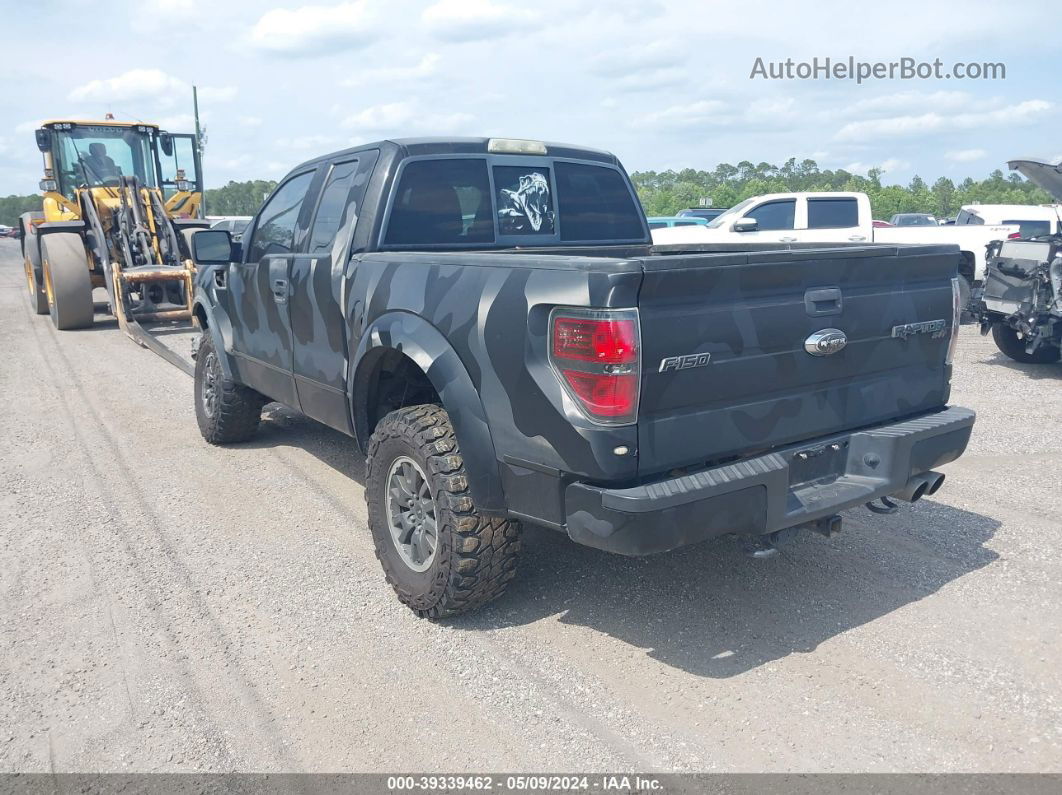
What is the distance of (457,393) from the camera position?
342cm

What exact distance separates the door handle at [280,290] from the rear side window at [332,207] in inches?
11.2

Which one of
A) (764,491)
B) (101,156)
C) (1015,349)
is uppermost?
(101,156)

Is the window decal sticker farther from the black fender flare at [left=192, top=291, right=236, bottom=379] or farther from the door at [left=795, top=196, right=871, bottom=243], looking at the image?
the door at [left=795, top=196, right=871, bottom=243]

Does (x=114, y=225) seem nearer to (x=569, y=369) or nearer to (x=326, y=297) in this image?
(x=326, y=297)

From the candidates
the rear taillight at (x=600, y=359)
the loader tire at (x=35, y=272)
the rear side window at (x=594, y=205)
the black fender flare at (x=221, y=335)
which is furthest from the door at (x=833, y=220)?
the loader tire at (x=35, y=272)

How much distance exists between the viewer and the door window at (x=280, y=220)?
5129 millimetres

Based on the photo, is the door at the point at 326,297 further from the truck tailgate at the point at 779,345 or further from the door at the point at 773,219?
the door at the point at 773,219

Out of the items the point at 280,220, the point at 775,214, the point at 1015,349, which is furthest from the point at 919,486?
the point at 775,214

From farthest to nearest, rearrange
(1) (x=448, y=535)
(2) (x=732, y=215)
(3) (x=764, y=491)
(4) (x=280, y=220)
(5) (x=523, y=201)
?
(2) (x=732, y=215) < (4) (x=280, y=220) < (5) (x=523, y=201) < (1) (x=448, y=535) < (3) (x=764, y=491)

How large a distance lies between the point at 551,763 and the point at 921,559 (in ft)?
8.06

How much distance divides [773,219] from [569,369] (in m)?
11.3

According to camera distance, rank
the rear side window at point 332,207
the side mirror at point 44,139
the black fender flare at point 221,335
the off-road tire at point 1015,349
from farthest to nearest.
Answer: the side mirror at point 44,139, the off-road tire at point 1015,349, the black fender flare at point 221,335, the rear side window at point 332,207

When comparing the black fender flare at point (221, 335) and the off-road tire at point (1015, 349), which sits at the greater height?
the black fender flare at point (221, 335)

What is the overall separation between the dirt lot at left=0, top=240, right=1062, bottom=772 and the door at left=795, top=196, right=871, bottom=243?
8.18 metres
